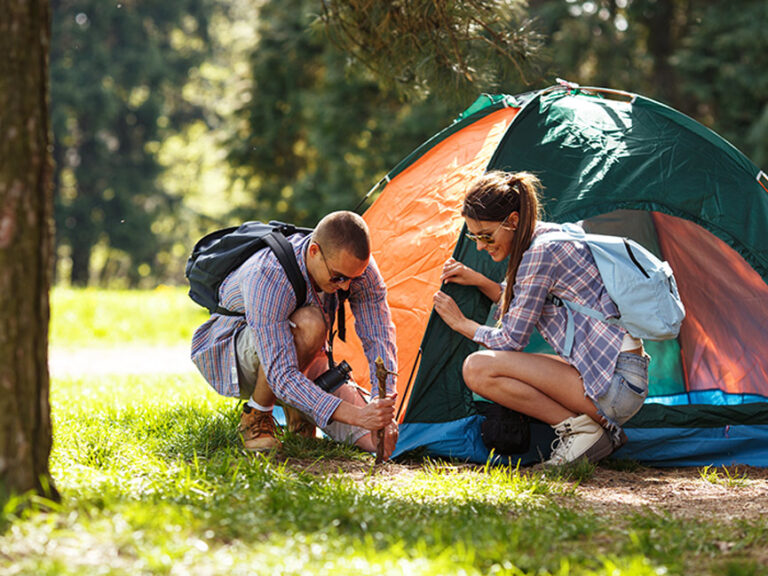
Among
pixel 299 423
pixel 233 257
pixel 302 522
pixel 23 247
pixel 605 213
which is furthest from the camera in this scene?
pixel 605 213

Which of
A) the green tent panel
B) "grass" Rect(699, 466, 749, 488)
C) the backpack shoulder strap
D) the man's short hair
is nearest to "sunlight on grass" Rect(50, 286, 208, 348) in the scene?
the backpack shoulder strap

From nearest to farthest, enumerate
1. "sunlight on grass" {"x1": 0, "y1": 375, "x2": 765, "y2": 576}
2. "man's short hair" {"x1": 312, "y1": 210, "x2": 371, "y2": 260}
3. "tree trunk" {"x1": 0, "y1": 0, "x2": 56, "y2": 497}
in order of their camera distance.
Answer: "sunlight on grass" {"x1": 0, "y1": 375, "x2": 765, "y2": 576} → "tree trunk" {"x1": 0, "y1": 0, "x2": 56, "y2": 497} → "man's short hair" {"x1": 312, "y1": 210, "x2": 371, "y2": 260}

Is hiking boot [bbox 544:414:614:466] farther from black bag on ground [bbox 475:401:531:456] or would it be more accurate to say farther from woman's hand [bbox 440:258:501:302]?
woman's hand [bbox 440:258:501:302]

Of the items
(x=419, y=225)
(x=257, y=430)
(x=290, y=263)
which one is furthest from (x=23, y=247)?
(x=419, y=225)

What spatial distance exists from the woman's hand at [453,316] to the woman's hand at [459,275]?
84 millimetres

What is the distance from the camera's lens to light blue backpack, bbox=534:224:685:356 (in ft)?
11.9

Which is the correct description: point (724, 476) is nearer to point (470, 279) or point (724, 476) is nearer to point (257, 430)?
point (470, 279)

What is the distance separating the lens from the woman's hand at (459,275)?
3957mm

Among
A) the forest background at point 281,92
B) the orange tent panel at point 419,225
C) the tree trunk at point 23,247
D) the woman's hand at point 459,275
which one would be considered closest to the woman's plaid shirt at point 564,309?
the woman's hand at point 459,275

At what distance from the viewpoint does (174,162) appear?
2608 cm

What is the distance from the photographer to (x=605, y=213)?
4457 mm

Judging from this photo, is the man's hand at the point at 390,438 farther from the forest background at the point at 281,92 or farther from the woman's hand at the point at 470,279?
the forest background at the point at 281,92

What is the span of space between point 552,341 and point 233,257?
1.55 m

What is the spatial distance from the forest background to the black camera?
1855 millimetres
